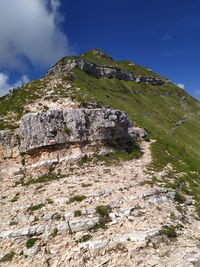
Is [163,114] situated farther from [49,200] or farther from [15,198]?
[49,200]

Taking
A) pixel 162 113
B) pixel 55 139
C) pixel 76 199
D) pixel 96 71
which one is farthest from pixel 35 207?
pixel 96 71

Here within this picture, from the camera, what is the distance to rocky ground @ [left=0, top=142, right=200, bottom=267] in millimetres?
21469

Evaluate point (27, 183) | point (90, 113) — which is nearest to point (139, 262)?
point (27, 183)

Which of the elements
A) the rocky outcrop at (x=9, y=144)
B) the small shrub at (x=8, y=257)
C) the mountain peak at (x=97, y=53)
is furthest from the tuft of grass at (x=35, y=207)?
the mountain peak at (x=97, y=53)

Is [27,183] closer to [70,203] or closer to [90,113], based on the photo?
[70,203]

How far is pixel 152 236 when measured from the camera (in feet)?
74.3

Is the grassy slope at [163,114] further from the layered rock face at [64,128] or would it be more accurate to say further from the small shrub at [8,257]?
the small shrub at [8,257]

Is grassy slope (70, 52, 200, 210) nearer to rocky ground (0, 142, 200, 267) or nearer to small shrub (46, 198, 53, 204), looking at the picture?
rocky ground (0, 142, 200, 267)

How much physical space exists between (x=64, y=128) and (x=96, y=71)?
279ft

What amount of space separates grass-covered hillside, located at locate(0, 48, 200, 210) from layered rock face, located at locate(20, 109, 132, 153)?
6.98 metres

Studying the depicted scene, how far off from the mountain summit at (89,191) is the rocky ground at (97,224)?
6 cm

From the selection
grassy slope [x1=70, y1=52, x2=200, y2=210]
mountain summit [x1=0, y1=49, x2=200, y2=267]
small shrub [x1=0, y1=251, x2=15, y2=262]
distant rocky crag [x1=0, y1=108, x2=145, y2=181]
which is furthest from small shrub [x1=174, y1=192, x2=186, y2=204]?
small shrub [x1=0, y1=251, x2=15, y2=262]

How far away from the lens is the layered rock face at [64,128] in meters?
35.3

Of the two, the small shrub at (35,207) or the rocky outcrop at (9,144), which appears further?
the rocky outcrop at (9,144)
